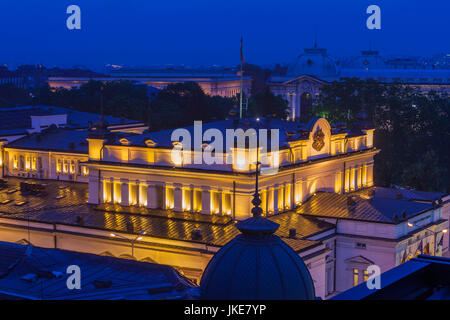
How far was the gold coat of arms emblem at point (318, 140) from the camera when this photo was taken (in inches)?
2265

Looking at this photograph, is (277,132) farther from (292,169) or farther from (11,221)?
(11,221)

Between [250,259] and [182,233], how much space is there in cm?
2676

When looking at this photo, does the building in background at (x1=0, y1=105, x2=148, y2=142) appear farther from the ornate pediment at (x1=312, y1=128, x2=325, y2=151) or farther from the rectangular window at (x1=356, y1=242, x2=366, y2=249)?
the rectangular window at (x1=356, y1=242, x2=366, y2=249)

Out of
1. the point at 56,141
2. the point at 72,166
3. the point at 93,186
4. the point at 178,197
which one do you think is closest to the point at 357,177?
the point at 178,197

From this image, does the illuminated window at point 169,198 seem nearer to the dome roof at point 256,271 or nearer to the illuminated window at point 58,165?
the illuminated window at point 58,165

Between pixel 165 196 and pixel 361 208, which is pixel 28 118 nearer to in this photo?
pixel 165 196

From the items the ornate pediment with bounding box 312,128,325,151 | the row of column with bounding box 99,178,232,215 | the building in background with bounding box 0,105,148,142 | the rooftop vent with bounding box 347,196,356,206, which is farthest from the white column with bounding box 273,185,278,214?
the building in background with bounding box 0,105,148,142

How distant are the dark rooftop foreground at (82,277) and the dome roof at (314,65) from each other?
155m

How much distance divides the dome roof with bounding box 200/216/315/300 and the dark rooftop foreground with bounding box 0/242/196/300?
875 centimetres

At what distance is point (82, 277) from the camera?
3544 cm

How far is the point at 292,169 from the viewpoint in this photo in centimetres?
5394

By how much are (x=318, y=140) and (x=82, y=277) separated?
2673 cm
